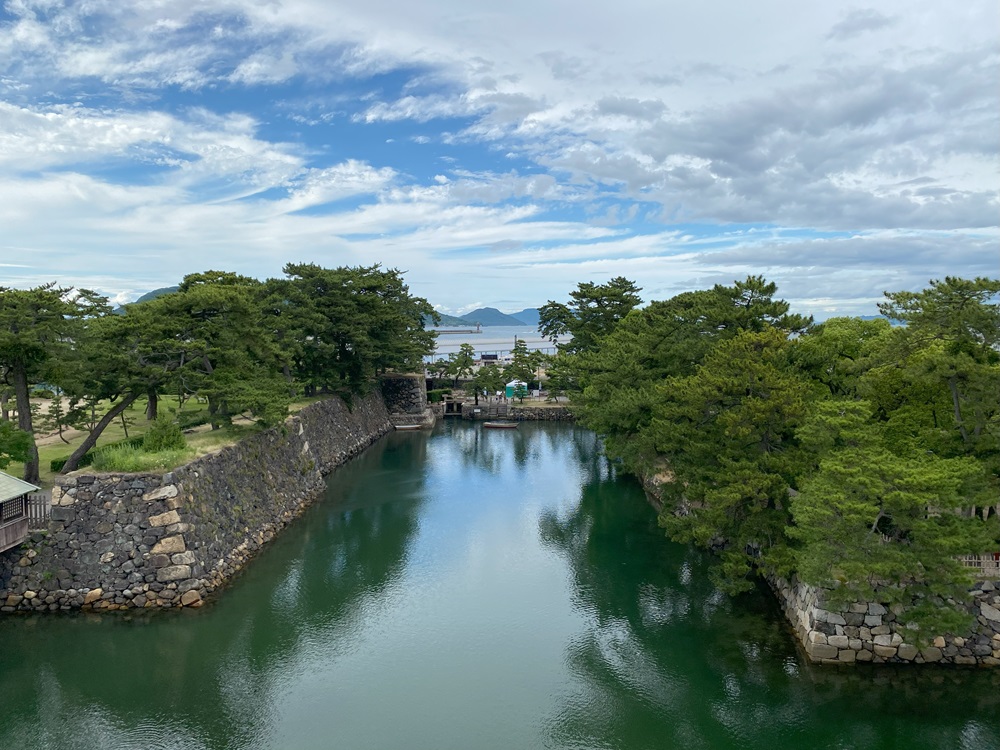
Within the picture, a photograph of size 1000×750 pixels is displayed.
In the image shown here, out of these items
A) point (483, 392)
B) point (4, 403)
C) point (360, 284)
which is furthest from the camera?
point (483, 392)

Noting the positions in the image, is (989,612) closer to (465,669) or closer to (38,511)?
(465,669)

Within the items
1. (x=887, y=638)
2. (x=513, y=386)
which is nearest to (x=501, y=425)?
(x=513, y=386)

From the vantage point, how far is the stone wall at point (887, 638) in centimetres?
1304

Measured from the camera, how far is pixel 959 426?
13641 millimetres

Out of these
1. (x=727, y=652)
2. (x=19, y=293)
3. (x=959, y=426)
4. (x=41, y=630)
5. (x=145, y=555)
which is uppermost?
(x=19, y=293)

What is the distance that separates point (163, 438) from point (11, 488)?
3698 mm

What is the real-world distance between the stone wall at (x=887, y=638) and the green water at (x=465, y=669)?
1.00 ft

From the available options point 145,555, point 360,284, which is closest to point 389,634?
point 145,555

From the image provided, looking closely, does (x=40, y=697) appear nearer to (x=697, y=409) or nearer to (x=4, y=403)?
(x=4, y=403)

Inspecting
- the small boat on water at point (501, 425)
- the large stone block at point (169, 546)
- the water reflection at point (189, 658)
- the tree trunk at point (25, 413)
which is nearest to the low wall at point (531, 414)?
the small boat on water at point (501, 425)

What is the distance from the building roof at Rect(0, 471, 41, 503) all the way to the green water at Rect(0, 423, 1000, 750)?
2.92 meters

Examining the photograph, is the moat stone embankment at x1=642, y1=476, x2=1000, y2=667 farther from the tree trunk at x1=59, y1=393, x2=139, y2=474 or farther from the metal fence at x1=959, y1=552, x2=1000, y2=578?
the tree trunk at x1=59, y1=393, x2=139, y2=474

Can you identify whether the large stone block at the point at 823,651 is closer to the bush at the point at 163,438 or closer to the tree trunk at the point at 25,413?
the bush at the point at 163,438

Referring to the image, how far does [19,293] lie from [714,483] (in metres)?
17.9
